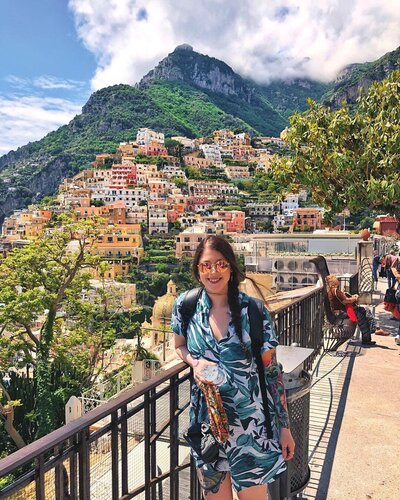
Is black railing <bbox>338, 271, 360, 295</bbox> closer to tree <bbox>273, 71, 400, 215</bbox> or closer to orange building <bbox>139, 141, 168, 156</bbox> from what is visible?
tree <bbox>273, 71, 400, 215</bbox>

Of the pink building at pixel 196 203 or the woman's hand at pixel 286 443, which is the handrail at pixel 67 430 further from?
the pink building at pixel 196 203

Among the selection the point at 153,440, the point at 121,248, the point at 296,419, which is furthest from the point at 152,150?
the point at 153,440

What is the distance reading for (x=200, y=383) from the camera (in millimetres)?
1686

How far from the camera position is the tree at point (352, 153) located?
6762 millimetres

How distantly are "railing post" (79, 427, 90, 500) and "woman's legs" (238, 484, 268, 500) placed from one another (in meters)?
0.62

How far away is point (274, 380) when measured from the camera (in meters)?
1.73

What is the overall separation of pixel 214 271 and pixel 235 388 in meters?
0.48

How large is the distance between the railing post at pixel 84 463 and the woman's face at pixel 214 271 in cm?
73

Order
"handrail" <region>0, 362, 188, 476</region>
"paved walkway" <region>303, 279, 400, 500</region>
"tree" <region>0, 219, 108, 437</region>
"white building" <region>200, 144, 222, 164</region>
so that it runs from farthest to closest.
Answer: "white building" <region>200, 144, 222, 164</region>
"tree" <region>0, 219, 108, 437</region>
"paved walkway" <region>303, 279, 400, 500</region>
"handrail" <region>0, 362, 188, 476</region>

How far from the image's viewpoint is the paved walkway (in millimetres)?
2830

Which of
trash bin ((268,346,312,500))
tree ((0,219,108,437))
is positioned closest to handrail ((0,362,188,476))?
trash bin ((268,346,312,500))

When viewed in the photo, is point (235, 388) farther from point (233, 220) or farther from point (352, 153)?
point (233, 220)

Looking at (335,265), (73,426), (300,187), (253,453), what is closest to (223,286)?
(253,453)

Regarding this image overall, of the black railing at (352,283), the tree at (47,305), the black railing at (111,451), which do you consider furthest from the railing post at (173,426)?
the tree at (47,305)
